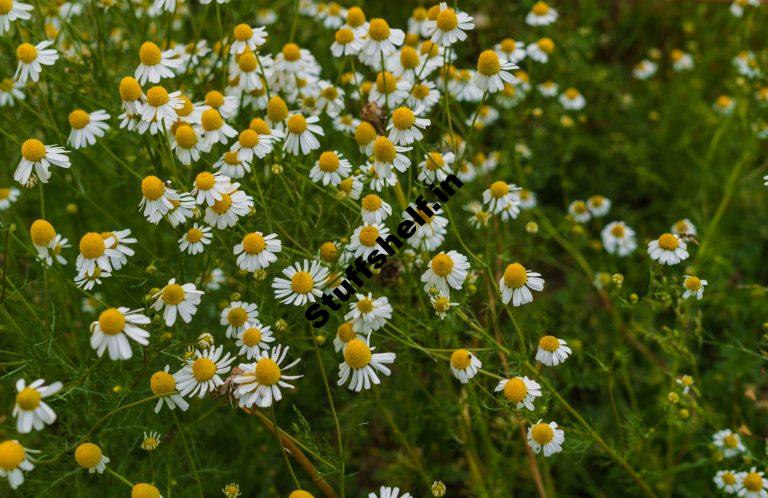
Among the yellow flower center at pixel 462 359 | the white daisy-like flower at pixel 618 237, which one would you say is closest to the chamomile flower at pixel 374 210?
the yellow flower center at pixel 462 359

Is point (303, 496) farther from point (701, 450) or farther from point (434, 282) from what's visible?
point (701, 450)

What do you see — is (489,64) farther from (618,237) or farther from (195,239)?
(618,237)

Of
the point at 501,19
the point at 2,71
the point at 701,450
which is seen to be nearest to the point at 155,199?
the point at 2,71

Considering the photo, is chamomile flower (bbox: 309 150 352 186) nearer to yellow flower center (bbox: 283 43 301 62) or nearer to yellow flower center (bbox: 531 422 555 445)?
yellow flower center (bbox: 283 43 301 62)

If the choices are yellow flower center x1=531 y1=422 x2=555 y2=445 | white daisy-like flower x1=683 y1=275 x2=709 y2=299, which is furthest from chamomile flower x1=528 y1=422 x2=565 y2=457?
white daisy-like flower x1=683 y1=275 x2=709 y2=299

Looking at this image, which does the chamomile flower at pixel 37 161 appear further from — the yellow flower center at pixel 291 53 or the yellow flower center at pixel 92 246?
the yellow flower center at pixel 291 53

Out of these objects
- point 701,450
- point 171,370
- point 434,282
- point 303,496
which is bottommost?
point 701,450

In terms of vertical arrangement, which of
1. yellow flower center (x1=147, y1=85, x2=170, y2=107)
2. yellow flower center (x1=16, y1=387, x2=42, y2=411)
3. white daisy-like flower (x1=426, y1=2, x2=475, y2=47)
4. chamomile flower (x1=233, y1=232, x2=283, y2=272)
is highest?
white daisy-like flower (x1=426, y1=2, x2=475, y2=47)
